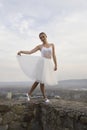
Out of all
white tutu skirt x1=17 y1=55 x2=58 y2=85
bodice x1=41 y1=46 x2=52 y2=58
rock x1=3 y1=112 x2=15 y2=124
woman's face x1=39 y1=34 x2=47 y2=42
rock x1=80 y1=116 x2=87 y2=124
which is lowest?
rock x1=80 y1=116 x2=87 y2=124

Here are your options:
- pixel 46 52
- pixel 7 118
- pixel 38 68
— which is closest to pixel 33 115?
pixel 7 118

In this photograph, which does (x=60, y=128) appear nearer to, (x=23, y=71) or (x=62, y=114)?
(x=62, y=114)

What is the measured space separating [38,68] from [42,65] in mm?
122

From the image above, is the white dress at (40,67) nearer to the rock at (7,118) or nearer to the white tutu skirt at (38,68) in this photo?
the white tutu skirt at (38,68)

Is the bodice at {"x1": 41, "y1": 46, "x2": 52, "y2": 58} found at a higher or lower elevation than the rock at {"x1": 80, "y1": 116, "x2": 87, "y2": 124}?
higher

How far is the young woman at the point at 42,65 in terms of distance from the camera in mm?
7160

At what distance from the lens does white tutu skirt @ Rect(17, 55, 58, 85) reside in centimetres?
718

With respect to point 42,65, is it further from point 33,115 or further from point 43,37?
point 33,115

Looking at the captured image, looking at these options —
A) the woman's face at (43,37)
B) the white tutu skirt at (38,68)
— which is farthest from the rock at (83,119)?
the woman's face at (43,37)

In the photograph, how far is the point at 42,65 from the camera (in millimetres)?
7211

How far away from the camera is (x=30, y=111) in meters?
7.15

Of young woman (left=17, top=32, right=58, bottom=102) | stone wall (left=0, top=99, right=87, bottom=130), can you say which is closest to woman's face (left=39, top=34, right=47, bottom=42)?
young woman (left=17, top=32, right=58, bottom=102)

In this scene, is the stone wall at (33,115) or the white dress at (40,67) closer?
the stone wall at (33,115)

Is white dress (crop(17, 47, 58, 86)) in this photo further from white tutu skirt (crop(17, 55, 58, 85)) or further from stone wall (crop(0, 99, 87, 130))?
stone wall (crop(0, 99, 87, 130))
